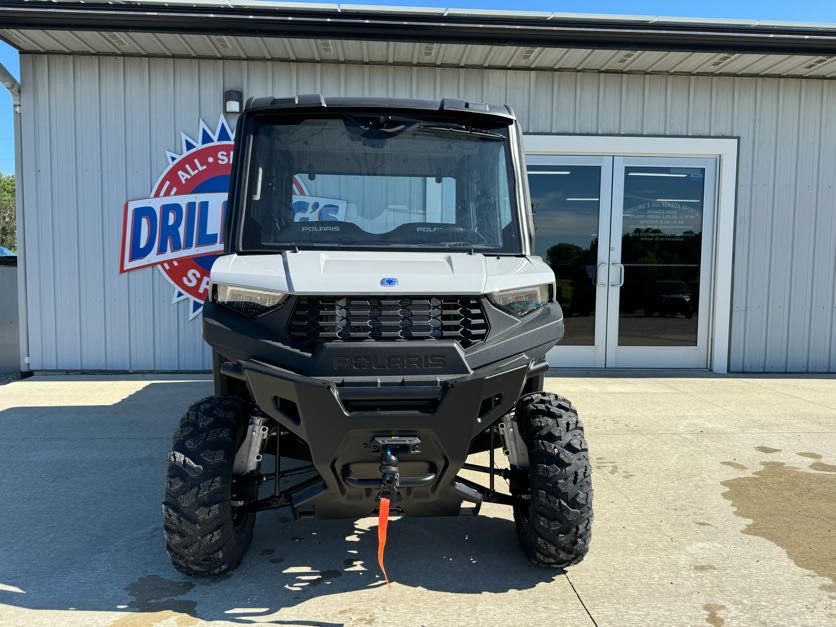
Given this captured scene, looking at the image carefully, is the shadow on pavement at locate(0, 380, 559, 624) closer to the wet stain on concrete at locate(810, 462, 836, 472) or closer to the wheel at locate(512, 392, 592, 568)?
the wheel at locate(512, 392, 592, 568)

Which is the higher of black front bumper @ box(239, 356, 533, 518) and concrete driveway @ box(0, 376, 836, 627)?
black front bumper @ box(239, 356, 533, 518)

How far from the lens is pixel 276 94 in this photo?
7762 millimetres

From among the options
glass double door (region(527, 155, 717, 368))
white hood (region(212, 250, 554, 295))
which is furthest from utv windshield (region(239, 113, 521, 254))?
glass double door (region(527, 155, 717, 368))

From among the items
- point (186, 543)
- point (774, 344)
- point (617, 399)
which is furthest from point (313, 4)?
point (774, 344)

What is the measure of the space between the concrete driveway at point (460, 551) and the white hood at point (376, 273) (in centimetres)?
139

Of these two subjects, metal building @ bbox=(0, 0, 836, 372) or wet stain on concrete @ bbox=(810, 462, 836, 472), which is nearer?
wet stain on concrete @ bbox=(810, 462, 836, 472)

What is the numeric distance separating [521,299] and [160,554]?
223cm

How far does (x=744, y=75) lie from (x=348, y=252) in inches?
288

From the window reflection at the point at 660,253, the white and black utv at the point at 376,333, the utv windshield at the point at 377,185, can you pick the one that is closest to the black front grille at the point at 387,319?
the white and black utv at the point at 376,333

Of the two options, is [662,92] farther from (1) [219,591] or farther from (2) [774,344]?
(1) [219,591]

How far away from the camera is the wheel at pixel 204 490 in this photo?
268 centimetres

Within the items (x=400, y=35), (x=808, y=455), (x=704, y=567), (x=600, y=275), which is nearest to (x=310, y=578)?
(x=704, y=567)

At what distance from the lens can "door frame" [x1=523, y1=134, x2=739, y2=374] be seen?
802 cm

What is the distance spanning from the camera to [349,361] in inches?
101
